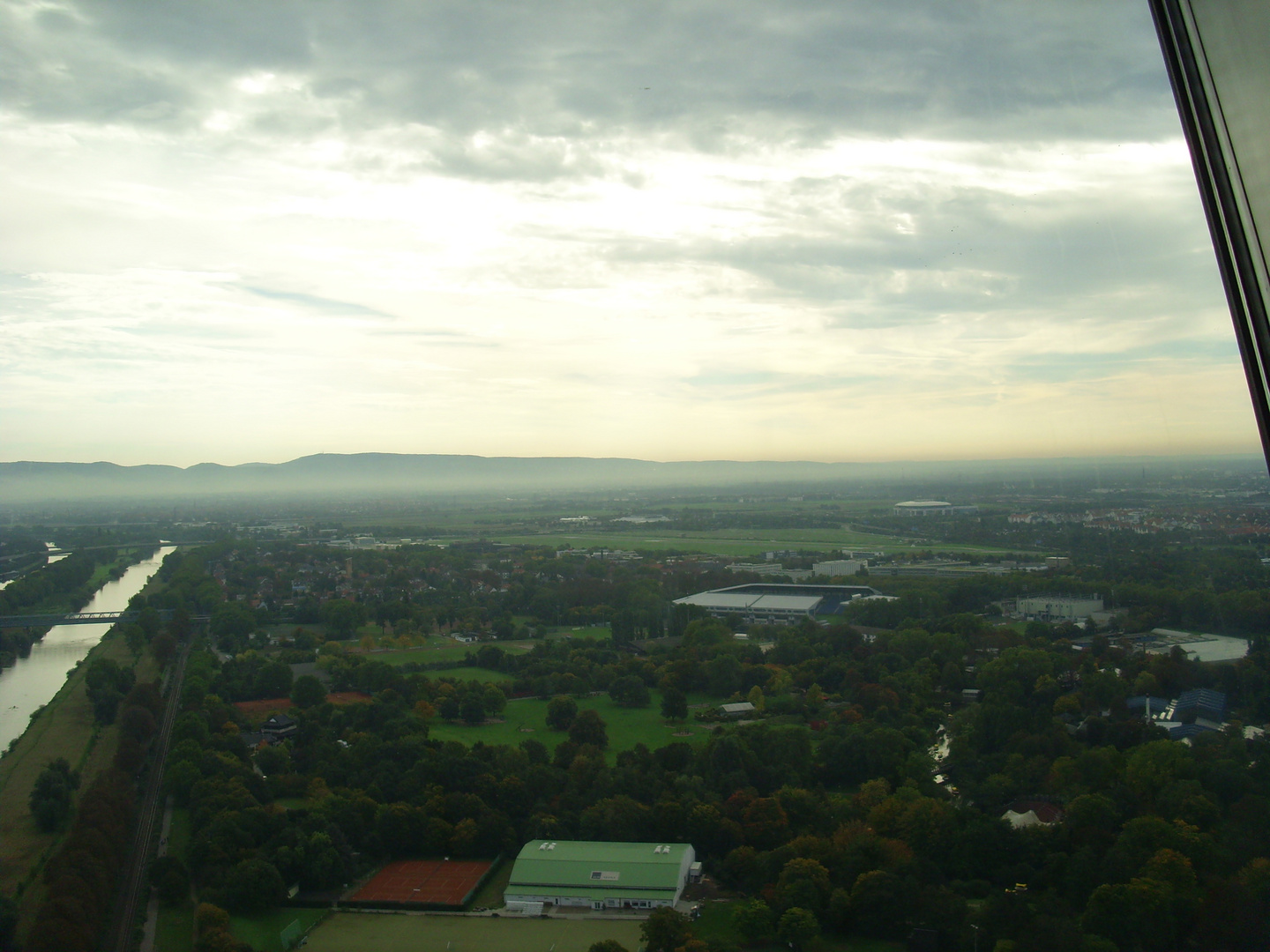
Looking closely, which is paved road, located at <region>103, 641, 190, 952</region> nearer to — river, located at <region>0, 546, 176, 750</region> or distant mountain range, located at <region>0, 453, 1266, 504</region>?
river, located at <region>0, 546, 176, 750</region>

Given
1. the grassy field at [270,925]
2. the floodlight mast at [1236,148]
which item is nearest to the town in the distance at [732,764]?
the grassy field at [270,925]

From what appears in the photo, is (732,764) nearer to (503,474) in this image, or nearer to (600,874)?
(600,874)

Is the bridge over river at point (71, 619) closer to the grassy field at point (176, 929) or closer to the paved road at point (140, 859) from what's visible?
the paved road at point (140, 859)

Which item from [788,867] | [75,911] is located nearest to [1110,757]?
[788,867]

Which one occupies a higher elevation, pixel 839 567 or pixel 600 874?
pixel 600 874

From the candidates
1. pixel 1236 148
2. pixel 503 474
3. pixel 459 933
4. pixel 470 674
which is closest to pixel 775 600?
pixel 470 674

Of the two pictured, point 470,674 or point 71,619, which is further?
point 71,619

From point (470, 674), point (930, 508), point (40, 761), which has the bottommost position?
point (470, 674)
